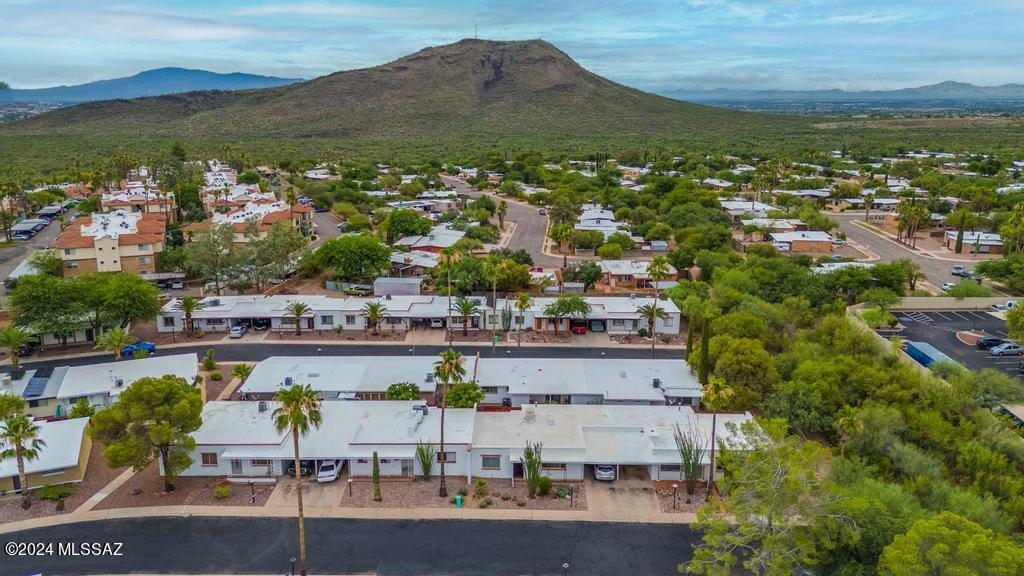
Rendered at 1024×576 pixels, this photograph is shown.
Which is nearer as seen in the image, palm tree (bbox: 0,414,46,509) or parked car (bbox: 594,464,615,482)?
palm tree (bbox: 0,414,46,509)

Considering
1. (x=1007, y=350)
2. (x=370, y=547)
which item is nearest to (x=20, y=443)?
(x=370, y=547)

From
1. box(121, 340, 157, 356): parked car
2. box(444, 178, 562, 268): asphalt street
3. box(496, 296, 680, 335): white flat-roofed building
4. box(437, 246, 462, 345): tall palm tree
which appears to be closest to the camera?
box(121, 340, 157, 356): parked car

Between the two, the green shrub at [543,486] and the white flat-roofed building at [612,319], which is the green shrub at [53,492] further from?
the white flat-roofed building at [612,319]

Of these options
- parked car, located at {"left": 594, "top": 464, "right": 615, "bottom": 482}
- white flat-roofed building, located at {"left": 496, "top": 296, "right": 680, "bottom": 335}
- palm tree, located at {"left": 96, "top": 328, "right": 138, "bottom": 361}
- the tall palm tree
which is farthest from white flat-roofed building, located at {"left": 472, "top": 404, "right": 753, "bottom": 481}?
palm tree, located at {"left": 96, "top": 328, "right": 138, "bottom": 361}

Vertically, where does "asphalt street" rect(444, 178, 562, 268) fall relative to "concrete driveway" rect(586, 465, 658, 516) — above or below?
above

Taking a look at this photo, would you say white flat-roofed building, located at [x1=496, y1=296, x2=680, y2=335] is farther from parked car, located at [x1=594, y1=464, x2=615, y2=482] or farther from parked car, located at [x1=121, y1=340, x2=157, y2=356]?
parked car, located at [x1=121, y1=340, x2=157, y2=356]

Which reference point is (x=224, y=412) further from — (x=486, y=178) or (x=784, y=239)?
(x=486, y=178)
